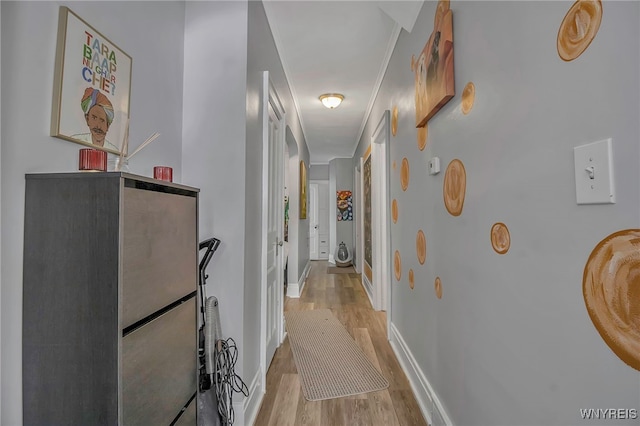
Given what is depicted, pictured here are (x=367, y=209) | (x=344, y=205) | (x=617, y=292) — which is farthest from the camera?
(x=344, y=205)

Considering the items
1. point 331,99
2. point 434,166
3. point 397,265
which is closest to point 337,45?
point 331,99

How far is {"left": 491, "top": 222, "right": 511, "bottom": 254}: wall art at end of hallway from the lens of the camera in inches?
40.1

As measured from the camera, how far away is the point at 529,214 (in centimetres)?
91

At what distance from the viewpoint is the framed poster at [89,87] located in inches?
38.0

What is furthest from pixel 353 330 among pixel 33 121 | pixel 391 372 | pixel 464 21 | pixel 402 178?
pixel 33 121

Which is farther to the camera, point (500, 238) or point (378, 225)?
point (378, 225)

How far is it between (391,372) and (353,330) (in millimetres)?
892

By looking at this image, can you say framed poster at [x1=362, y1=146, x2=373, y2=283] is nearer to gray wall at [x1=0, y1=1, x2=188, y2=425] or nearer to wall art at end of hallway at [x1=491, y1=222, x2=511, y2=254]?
wall art at end of hallway at [x1=491, y1=222, x2=511, y2=254]

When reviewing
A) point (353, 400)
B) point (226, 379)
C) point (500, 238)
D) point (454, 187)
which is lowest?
point (353, 400)

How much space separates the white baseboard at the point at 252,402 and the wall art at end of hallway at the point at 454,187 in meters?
1.49

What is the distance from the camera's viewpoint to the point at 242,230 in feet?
5.43

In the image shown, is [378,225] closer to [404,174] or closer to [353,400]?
[404,174]

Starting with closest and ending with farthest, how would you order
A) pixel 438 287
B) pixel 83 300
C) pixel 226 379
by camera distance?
pixel 83 300 < pixel 226 379 < pixel 438 287

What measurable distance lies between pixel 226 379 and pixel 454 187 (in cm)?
146
